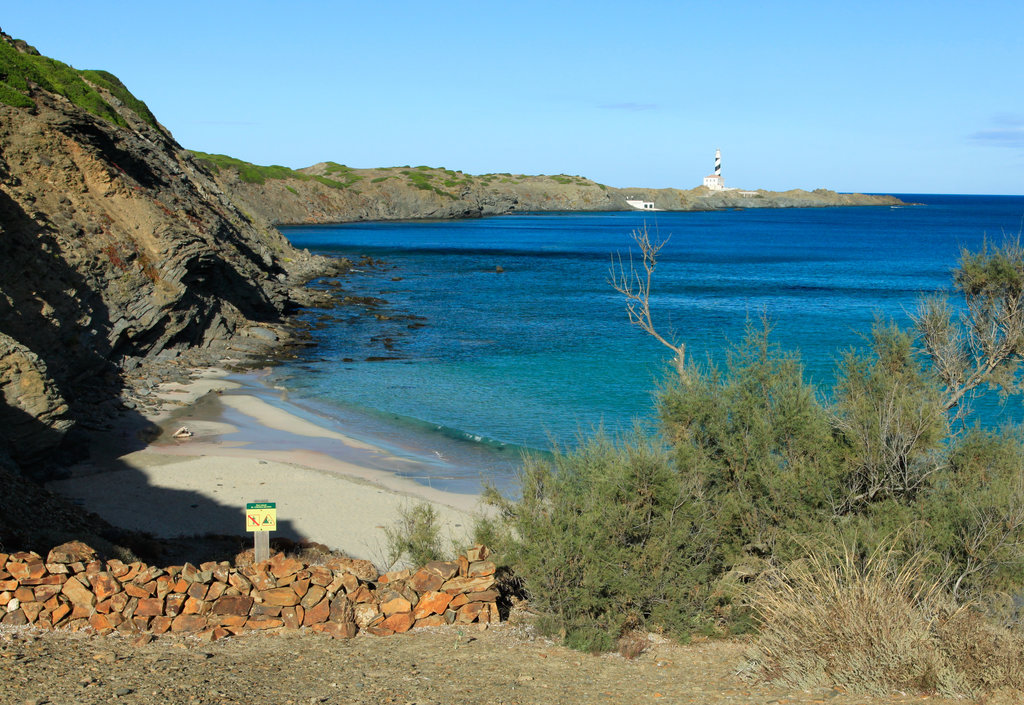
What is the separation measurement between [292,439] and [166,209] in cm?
1416

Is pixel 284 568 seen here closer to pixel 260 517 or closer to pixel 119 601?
pixel 260 517

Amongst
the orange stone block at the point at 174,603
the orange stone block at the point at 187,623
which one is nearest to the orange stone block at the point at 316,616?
the orange stone block at the point at 187,623

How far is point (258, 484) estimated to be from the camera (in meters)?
16.8

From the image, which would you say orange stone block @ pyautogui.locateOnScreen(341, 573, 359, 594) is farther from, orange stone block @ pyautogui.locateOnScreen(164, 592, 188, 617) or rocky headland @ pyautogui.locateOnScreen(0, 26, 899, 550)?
rocky headland @ pyautogui.locateOnScreen(0, 26, 899, 550)

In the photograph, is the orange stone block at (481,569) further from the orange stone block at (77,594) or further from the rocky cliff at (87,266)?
the rocky cliff at (87,266)

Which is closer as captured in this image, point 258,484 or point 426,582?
point 426,582

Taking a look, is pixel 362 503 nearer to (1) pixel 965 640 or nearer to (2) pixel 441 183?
(1) pixel 965 640

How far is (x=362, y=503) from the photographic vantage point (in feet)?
52.9

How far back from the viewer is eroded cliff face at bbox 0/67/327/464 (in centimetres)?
1700

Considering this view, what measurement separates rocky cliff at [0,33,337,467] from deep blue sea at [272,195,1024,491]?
3947 mm

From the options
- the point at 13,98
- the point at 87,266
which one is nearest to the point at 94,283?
the point at 87,266

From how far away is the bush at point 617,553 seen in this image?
8.74 m

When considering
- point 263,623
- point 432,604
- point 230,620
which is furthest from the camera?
point 432,604

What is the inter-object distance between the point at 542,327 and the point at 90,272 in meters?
21.9
